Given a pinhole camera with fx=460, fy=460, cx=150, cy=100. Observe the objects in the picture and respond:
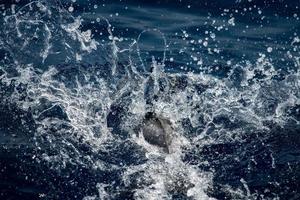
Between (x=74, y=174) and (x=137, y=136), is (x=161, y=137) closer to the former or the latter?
(x=137, y=136)

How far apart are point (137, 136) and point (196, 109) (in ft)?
3.41

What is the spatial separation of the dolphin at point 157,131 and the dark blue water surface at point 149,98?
0.07m

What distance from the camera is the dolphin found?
201 inches

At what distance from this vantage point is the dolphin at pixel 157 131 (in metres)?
5.09

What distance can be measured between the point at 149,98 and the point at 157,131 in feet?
3.79

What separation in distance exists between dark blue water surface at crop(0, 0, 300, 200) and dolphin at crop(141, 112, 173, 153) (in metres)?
0.07

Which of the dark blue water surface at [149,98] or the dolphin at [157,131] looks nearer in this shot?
the dark blue water surface at [149,98]

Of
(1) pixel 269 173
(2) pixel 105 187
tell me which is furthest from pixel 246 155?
(2) pixel 105 187

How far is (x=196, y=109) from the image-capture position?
6.00m

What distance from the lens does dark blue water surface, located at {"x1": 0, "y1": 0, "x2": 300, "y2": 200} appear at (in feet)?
15.0

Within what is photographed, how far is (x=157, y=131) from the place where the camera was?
5.16 meters

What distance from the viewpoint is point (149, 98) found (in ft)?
20.5

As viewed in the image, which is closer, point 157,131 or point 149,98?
point 157,131

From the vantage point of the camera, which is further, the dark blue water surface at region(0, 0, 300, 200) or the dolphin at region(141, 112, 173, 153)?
the dolphin at region(141, 112, 173, 153)
